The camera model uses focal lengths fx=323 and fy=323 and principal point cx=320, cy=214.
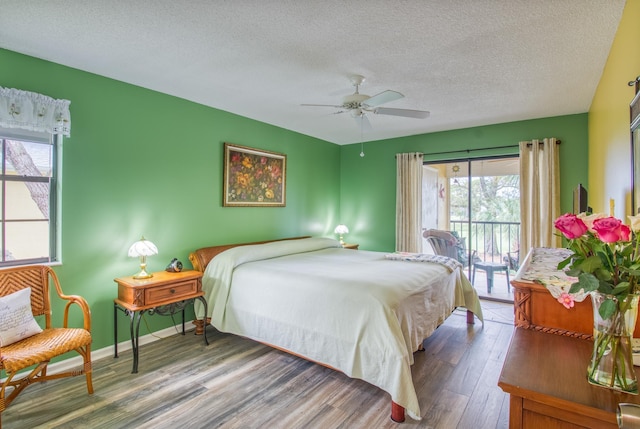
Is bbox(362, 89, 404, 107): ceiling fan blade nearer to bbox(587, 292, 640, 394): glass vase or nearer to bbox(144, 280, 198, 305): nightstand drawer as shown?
bbox(587, 292, 640, 394): glass vase

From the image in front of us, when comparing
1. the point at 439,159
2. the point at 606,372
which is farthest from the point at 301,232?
the point at 606,372

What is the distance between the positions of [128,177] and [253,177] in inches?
61.3

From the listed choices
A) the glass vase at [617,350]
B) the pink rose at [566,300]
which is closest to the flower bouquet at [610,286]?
the glass vase at [617,350]

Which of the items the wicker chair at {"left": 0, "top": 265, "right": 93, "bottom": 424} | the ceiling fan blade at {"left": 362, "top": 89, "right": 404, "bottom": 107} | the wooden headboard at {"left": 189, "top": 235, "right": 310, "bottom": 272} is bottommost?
the wicker chair at {"left": 0, "top": 265, "right": 93, "bottom": 424}

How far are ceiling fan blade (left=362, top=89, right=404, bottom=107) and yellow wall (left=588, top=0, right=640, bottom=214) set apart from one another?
134cm

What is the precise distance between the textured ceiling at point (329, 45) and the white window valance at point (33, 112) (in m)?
0.35

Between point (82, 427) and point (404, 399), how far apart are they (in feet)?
6.54

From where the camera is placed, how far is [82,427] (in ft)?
6.50

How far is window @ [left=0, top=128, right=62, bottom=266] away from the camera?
253 centimetres

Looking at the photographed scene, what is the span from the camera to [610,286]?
98cm

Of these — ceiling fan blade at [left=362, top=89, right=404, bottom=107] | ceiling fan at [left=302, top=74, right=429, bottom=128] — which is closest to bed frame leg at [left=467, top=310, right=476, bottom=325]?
ceiling fan at [left=302, top=74, right=429, bottom=128]

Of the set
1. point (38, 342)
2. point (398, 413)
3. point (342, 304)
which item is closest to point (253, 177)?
point (342, 304)

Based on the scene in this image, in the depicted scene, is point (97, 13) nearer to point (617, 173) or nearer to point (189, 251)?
point (189, 251)

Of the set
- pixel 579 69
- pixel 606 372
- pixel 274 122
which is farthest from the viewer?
pixel 274 122
